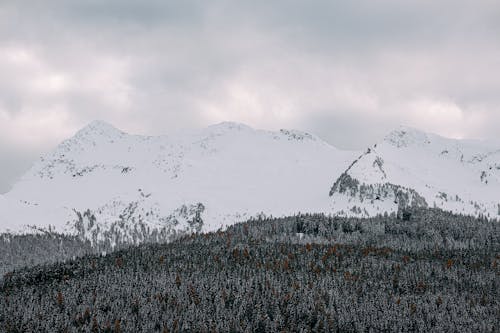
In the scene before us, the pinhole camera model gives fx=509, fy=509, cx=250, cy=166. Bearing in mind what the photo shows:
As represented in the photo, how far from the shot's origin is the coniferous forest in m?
13.9

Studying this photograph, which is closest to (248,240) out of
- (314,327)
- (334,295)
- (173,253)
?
(173,253)

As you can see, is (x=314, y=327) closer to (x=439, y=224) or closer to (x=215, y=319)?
(x=215, y=319)

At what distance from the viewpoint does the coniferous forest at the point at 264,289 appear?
13.9 meters

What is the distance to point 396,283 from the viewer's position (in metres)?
18.6

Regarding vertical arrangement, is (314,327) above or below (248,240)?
below

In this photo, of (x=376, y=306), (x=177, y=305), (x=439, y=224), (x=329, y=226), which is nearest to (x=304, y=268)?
(x=376, y=306)

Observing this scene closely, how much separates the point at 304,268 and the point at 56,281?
1015 centimetres

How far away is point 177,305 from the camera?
15.3m

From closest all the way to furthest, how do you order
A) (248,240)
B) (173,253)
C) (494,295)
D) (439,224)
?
1. (494,295)
2. (173,253)
3. (248,240)
4. (439,224)

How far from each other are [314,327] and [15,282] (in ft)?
49.1

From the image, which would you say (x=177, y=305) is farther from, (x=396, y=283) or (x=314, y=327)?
(x=396, y=283)

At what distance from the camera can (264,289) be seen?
56.7 feet

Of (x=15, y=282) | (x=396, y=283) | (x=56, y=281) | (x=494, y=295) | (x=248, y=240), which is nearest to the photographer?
(x=494, y=295)

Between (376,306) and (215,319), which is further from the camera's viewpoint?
(376,306)
